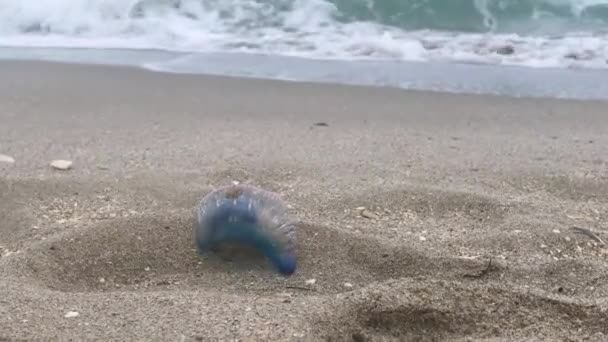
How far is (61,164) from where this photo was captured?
299cm

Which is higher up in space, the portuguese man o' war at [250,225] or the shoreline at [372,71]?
the portuguese man o' war at [250,225]

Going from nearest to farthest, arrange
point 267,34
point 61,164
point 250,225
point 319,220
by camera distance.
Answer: point 250,225 < point 319,220 < point 61,164 < point 267,34

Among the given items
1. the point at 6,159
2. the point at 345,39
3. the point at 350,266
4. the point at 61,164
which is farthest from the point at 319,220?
the point at 345,39

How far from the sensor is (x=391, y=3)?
7.57 m

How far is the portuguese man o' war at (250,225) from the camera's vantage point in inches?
80.1

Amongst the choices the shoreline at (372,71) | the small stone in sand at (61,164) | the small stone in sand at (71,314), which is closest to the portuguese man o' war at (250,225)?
the small stone in sand at (71,314)

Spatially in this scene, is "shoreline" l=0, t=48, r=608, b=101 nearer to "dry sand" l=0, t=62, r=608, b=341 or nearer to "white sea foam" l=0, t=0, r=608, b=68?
"white sea foam" l=0, t=0, r=608, b=68

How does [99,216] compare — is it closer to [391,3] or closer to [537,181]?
[537,181]

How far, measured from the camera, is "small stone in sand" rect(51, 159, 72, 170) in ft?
9.71

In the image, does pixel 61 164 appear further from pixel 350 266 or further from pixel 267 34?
pixel 267 34

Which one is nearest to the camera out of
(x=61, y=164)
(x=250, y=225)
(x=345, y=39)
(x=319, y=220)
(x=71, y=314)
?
(x=71, y=314)

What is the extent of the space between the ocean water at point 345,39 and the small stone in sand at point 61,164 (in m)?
2.39

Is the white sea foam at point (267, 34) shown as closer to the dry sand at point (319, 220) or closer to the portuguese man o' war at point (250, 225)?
the dry sand at point (319, 220)

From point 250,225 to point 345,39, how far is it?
470cm
